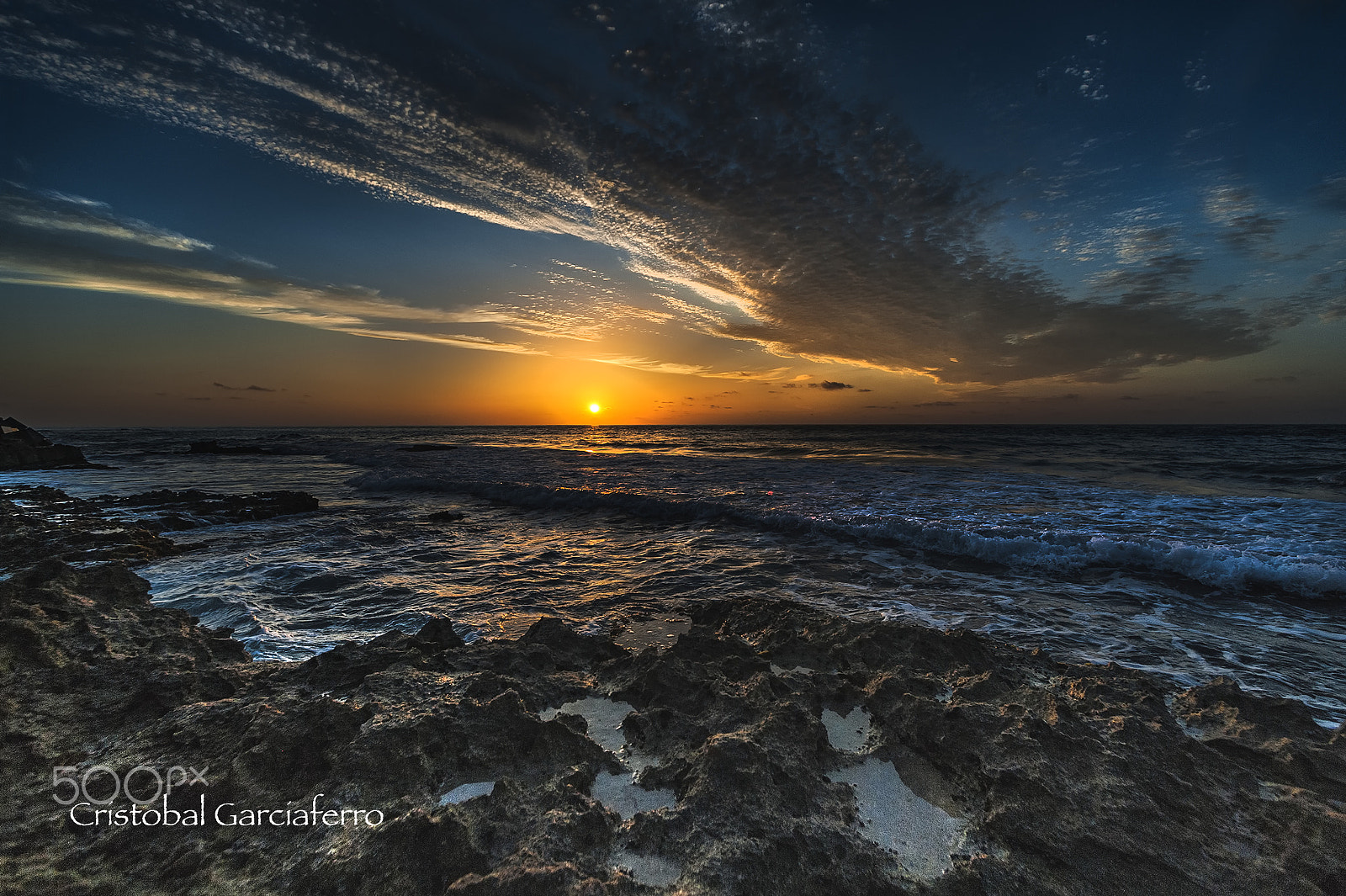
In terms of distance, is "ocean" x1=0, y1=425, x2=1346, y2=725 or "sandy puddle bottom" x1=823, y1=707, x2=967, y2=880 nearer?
"sandy puddle bottom" x1=823, y1=707, x2=967, y2=880

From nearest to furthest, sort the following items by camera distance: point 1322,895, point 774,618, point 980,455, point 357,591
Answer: point 1322,895 → point 774,618 → point 357,591 → point 980,455

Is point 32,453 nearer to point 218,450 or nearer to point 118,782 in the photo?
point 218,450

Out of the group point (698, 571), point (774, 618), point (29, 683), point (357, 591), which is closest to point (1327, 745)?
point (774, 618)

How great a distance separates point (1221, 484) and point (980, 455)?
14598 mm

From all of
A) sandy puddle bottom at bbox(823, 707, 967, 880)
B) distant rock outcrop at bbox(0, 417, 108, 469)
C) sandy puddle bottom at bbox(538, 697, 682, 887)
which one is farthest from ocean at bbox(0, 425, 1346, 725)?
distant rock outcrop at bbox(0, 417, 108, 469)

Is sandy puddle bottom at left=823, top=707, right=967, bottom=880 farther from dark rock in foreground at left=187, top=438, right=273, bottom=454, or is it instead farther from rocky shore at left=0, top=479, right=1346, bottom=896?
dark rock in foreground at left=187, top=438, right=273, bottom=454

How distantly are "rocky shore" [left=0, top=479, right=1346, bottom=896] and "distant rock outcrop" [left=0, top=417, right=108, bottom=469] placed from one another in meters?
32.4

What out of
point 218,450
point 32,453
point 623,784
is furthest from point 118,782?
point 218,450

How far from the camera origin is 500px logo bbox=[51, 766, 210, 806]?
2.88 meters

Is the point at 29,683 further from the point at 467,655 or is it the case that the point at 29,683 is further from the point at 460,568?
the point at 460,568

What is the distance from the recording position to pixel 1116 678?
15.6 feet

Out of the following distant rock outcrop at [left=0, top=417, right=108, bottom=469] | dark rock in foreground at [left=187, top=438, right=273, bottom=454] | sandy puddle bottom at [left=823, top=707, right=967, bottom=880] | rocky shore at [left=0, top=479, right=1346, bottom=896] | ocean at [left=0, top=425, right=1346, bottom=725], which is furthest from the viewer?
dark rock in foreground at [left=187, top=438, right=273, bottom=454]

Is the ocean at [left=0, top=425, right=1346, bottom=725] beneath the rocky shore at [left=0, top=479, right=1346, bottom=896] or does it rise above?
beneath

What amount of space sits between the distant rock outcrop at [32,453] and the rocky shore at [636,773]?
106 feet
